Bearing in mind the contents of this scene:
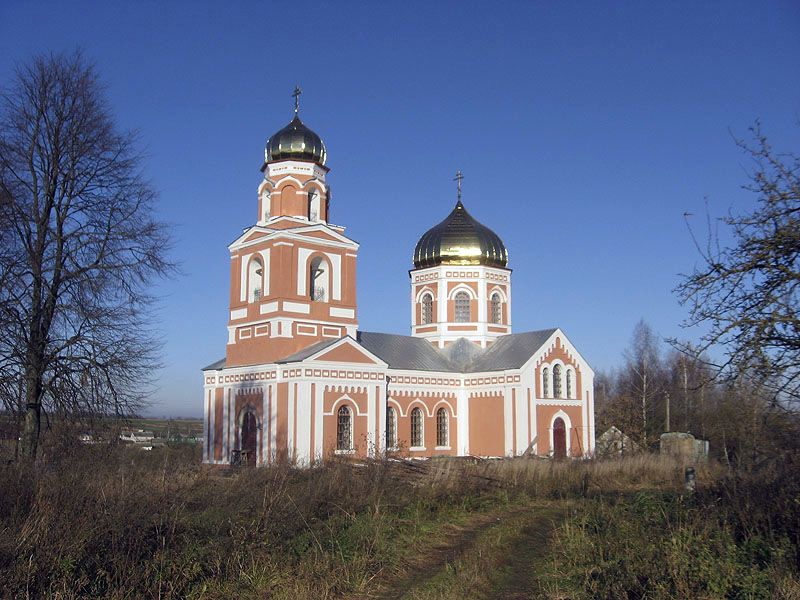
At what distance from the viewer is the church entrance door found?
2992 cm

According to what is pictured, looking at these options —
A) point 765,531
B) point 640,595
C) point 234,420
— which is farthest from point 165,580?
point 234,420

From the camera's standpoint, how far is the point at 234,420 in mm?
31156

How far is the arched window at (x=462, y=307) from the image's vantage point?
1508 inches

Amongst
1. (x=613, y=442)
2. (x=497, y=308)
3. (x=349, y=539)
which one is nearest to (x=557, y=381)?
(x=613, y=442)

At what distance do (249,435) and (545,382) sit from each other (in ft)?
41.6

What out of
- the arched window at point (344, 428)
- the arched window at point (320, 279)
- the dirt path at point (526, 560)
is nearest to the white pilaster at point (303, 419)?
the arched window at point (344, 428)

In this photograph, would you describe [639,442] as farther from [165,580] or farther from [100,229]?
[165,580]

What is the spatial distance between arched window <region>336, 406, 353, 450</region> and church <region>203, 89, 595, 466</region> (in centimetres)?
4

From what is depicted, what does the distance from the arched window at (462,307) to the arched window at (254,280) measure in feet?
34.2

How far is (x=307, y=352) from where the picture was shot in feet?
96.3

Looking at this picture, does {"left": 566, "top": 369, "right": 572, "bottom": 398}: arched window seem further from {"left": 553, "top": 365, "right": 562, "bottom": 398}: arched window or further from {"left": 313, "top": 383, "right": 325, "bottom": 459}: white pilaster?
{"left": 313, "top": 383, "right": 325, "bottom": 459}: white pilaster

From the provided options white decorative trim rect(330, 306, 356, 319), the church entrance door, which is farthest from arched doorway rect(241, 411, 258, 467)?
white decorative trim rect(330, 306, 356, 319)

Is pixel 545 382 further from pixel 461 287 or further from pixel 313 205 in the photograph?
pixel 313 205

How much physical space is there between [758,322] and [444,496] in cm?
887
